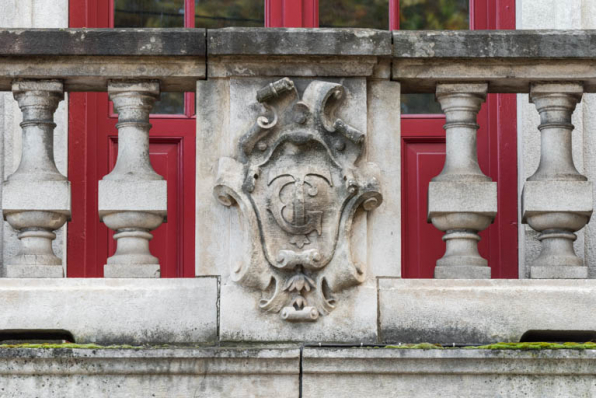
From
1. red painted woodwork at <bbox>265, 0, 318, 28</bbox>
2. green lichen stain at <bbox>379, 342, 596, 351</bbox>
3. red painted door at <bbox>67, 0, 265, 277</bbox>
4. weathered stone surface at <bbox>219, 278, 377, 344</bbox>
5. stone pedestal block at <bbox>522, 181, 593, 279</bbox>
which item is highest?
red painted woodwork at <bbox>265, 0, 318, 28</bbox>

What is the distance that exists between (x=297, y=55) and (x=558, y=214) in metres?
1.23

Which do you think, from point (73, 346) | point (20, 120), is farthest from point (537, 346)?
point (20, 120)

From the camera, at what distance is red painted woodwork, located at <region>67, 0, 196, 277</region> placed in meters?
6.71

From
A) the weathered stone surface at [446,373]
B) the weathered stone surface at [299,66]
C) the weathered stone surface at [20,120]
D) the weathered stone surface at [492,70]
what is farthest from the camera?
the weathered stone surface at [20,120]

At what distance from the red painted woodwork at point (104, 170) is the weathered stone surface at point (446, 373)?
6.85 ft

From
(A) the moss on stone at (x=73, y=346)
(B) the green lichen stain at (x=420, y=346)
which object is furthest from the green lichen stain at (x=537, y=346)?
(A) the moss on stone at (x=73, y=346)

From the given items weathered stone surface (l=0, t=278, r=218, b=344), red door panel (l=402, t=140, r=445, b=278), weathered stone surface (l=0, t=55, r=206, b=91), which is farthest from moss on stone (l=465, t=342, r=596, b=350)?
red door panel (l=402, t=140, r=445, b=278)

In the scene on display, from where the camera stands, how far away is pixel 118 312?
5.05 m

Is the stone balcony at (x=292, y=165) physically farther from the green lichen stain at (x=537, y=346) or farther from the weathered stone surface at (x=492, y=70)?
the green lichen stain at (x=537, y=346)

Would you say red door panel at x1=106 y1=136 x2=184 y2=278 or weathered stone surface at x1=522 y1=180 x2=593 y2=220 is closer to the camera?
weathered stone surface at x1=522 y1=180 x2=593 y2=220

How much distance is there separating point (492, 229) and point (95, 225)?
6.87ft

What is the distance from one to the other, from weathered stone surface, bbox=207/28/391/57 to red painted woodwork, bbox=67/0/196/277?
71.5 inches

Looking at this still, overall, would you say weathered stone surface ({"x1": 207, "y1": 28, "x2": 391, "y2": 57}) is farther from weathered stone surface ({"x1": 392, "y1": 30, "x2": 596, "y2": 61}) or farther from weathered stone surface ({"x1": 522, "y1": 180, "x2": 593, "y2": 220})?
weathered stone surface ({"x1": 522, "y1": 180, "x2": 593, "y2": 220})

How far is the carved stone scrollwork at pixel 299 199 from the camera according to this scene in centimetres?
498
